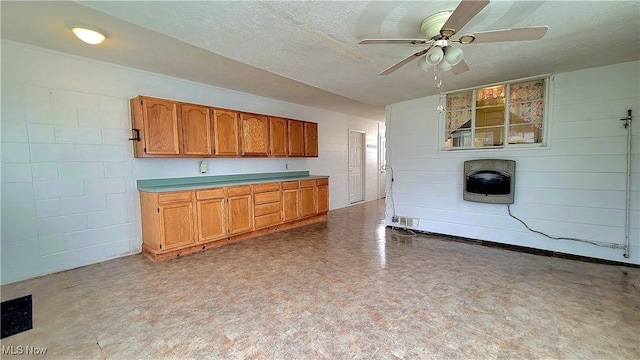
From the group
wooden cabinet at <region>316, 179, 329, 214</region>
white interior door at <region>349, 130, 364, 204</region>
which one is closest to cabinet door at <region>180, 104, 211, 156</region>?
wooden cabinet at <region>316, 179, 329, 214</region>

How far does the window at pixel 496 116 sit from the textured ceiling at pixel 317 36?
28cm

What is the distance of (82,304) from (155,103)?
2436 millimetres

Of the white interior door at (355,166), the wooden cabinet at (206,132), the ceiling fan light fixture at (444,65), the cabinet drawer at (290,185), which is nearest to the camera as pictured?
the ceiling fan light fixture at (444,65)

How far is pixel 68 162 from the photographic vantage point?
3191 millimetres

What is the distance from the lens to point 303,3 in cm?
188


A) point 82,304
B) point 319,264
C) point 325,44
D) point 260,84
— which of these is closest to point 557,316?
point 319,264

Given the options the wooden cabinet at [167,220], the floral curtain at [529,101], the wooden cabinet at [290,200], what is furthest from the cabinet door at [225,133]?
the floral curtain at [529,101]

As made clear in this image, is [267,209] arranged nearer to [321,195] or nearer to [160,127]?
[321,195]

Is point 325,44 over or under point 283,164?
over

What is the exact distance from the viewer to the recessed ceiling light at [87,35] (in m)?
2.47

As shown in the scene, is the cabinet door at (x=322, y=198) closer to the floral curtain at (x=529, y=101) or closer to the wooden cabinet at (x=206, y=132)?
the wooden cabinet at (x=206, y=132)

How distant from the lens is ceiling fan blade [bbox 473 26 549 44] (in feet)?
5.86

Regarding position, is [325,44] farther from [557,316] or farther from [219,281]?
[557,316]
